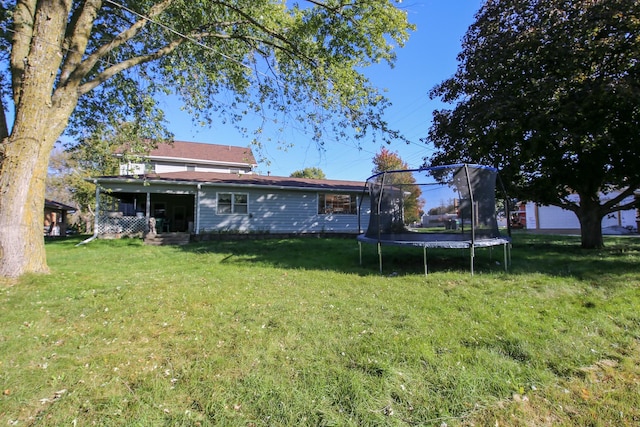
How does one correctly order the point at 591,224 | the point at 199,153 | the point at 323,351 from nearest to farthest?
the point at 323,351 < the point at 591,224 < the point at 199,153

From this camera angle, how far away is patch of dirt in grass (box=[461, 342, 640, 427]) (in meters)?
2.05

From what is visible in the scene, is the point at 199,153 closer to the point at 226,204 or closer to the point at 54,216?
the point at 226,204

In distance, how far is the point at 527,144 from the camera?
7969 mm

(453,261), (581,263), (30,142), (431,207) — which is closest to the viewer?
(30,142)

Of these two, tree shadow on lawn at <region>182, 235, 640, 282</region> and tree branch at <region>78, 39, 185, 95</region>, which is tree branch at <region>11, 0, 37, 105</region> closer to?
tree branch at <region>78, 39, 185, 95</region>

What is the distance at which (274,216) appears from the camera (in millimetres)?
15586

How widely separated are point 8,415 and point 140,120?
940 cm

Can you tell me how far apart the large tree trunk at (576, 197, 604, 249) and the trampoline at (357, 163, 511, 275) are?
2636 millimetres

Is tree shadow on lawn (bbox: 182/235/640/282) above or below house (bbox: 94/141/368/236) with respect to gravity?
below

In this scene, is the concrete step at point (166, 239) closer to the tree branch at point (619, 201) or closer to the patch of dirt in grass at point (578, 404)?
the patch of dirt in grass at point (578, 404)

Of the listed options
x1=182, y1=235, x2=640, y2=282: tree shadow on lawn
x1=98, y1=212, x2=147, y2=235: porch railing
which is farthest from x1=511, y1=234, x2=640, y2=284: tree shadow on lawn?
x1=98, y1=212, x2=147, y2=235: porch railing

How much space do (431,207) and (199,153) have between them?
21.8 metres

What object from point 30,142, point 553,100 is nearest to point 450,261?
point 553,100

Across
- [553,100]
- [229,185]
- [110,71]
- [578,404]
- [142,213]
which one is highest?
[110,71]
